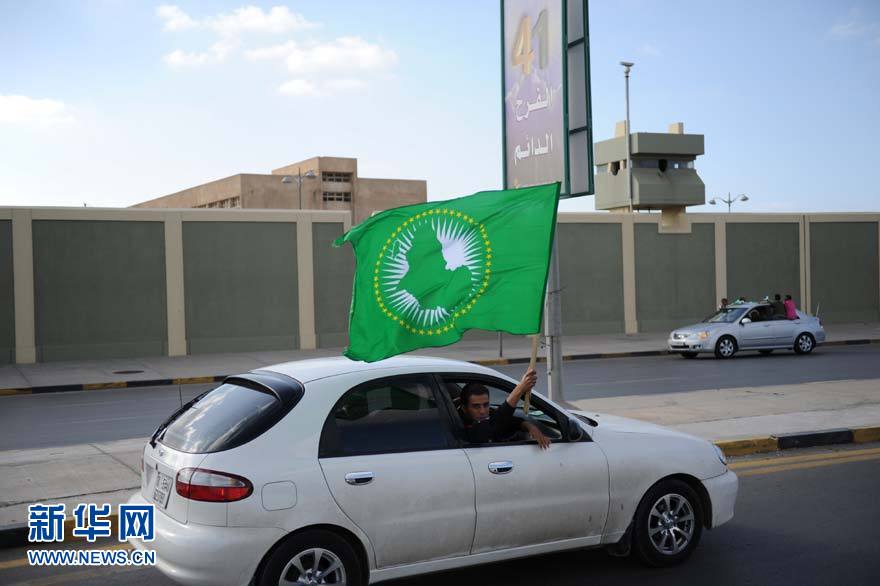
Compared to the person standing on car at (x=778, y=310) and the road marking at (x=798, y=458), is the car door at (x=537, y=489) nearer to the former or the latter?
the road marking at (x=798, y=458)

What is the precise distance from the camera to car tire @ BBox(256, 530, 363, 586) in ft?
16.4

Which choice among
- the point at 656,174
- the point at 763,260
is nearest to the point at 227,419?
the point at 763,260

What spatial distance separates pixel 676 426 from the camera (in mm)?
11508

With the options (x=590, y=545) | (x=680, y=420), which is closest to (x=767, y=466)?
(x=680, y=420)

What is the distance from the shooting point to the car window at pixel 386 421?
17.5ft

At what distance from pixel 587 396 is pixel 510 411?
10.3 metres

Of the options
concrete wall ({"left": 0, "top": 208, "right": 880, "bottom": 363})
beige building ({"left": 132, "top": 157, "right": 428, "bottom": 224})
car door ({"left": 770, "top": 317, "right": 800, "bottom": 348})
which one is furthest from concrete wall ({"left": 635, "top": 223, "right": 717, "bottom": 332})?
beige building ({"left": 132, "top": 157, "right": 428, "bottom": 224})

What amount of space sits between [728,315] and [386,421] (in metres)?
21.0

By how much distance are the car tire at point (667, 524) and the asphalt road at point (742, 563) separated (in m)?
0.11

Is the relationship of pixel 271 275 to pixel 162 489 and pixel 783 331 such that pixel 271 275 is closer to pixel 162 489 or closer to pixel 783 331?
pixel 783 331

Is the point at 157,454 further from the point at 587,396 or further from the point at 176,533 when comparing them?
the point at 587,396

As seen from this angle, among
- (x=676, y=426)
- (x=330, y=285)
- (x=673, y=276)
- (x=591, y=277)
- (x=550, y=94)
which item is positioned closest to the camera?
(x=676, y=426)

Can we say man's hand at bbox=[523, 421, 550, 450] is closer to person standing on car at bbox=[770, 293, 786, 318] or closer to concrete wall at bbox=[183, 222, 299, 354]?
person standing on car at bbox=[770, 293, 786, 318]

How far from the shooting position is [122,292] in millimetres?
26906
